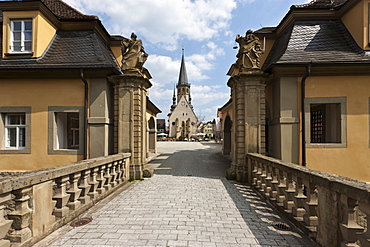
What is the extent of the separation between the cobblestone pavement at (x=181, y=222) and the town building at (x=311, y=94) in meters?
2.74

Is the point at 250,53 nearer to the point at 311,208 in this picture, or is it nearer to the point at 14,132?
the point at 311,208

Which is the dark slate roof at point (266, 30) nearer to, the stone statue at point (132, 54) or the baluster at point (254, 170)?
the stone statue at point (132, 54)

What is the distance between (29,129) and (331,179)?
10050 millimetres

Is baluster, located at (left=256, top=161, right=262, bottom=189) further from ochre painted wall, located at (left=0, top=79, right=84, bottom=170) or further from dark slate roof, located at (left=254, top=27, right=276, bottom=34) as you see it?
ochre painted wall, located at (left=0, top=79, right=84, bottom=170)

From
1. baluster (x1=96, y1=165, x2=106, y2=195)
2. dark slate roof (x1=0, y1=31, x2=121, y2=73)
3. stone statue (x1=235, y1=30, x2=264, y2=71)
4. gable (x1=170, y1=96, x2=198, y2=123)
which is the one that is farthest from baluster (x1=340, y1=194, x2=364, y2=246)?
gable (x1=170, y1=96, x2=198, y2=123)

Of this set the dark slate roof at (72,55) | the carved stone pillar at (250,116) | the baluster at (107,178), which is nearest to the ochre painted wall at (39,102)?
the dark slate roof at (72,55)

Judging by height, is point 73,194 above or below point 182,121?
below

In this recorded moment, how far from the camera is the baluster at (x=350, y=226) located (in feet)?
8.65

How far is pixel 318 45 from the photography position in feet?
25.6

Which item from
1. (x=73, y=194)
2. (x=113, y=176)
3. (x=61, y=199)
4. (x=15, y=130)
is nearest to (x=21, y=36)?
(x=15, y=130)

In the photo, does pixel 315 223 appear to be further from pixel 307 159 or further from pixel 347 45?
pixel 347 45

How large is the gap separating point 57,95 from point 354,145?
39.3 ft

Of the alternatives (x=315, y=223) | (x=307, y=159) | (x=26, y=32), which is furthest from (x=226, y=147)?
(x=26, y=32)

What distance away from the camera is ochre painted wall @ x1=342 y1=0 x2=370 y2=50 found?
24.5 feet
